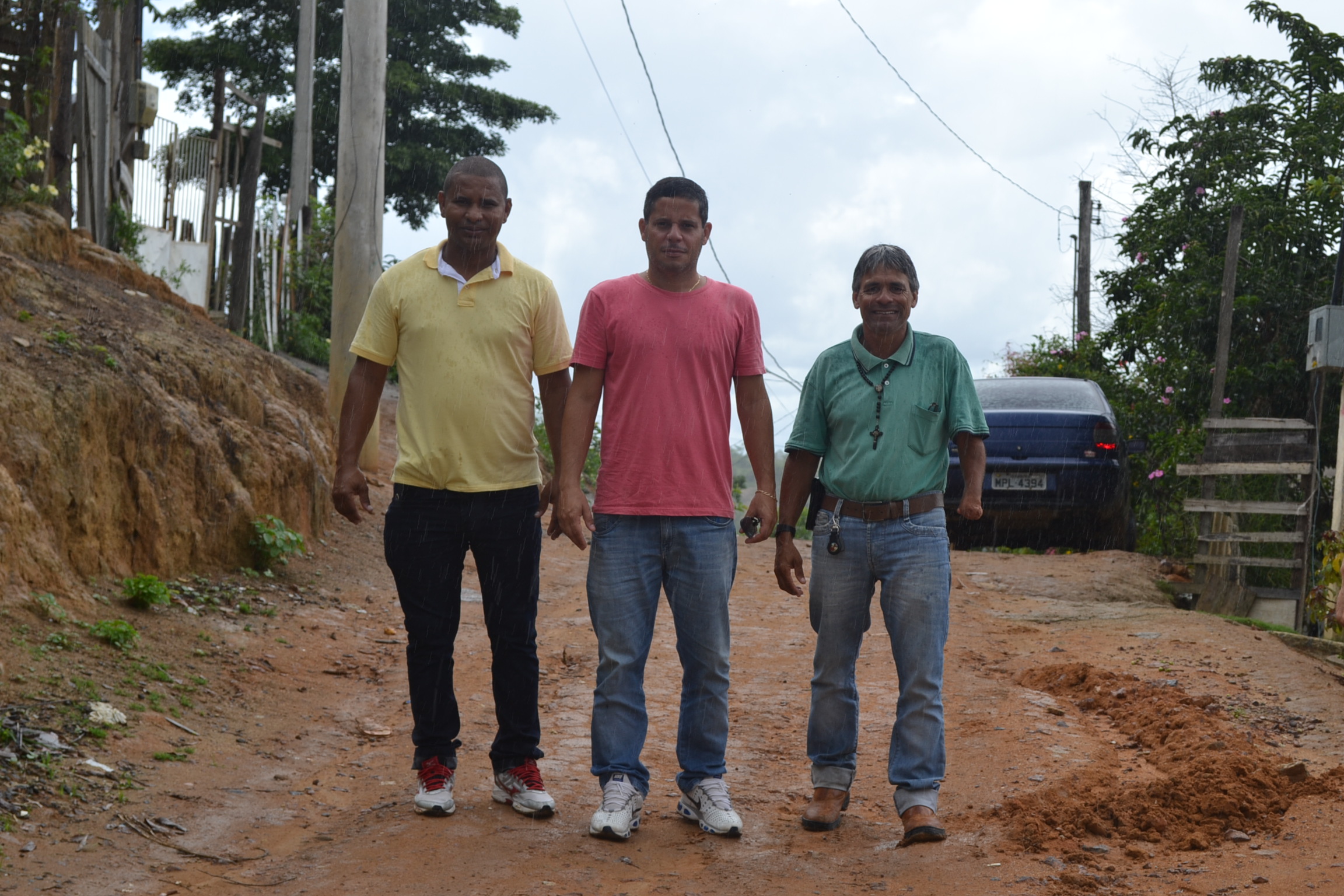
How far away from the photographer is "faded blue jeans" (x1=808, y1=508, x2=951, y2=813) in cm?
397

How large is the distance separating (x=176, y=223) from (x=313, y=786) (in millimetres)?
10950

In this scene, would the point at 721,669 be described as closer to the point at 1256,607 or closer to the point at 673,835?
the point at 673,835

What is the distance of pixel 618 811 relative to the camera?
12.6 feet

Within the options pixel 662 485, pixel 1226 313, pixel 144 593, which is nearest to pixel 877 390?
pixel 662 485

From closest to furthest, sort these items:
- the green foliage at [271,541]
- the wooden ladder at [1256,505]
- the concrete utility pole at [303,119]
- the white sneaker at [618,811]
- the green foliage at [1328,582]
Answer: the white sneaker at [618,811] < the green foliage at [271,541] < the green foliage at [1328,582] < the wooden ladder at [1256,505] < the concrete utility pole at [303,119]

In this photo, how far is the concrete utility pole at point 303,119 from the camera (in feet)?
52.9

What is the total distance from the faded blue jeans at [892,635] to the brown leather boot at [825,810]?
0.08 feet

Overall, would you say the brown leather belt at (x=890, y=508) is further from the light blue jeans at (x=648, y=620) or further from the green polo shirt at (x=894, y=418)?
the light blue jeans at (x=648, y=620)

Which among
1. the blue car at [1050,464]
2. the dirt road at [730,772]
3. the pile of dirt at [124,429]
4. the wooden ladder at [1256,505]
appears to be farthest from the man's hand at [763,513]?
the wooden ladder at [1256,505]

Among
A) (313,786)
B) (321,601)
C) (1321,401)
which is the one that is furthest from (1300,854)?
(1321,401)

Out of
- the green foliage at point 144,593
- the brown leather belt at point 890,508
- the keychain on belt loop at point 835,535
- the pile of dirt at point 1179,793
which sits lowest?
the pile of dirt at point 1179,793

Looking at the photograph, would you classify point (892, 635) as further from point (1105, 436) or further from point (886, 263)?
point (1105, 436)

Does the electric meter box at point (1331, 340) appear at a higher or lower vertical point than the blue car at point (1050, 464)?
higher

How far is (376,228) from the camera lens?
404 inches
